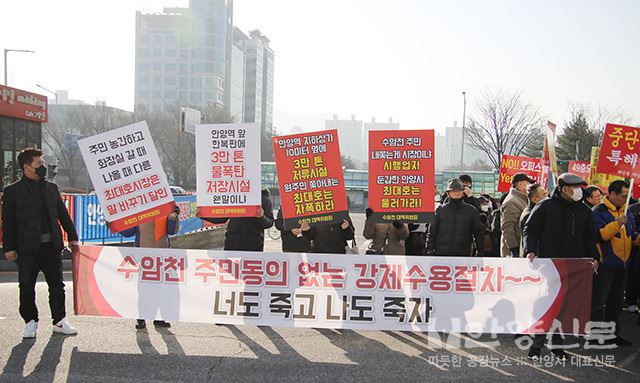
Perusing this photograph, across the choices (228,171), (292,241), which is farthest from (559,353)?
(228,171)

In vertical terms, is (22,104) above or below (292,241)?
above

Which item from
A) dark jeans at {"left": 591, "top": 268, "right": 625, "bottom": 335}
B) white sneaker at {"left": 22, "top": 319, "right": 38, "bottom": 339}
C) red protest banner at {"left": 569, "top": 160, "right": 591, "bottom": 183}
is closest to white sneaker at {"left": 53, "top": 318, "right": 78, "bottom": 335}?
white sneaker at {"left": 22, "top": 319, "right": 38, "bottom": 339}

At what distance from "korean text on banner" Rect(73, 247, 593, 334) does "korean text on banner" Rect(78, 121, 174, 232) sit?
0.47 meters

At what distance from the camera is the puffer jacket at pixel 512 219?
25.1ft

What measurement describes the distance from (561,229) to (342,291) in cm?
230

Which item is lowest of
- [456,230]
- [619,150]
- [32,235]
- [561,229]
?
[32,235]

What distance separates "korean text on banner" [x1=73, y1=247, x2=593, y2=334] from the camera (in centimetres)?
597

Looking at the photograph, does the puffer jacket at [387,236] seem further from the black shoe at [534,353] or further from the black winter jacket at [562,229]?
the black shoe at [534,353]

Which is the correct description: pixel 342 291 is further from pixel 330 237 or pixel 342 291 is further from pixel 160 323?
pixel 160 323

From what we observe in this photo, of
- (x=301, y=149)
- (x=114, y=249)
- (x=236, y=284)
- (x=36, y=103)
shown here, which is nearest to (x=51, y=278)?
(x=114, y=249)

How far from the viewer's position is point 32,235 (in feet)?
20.3

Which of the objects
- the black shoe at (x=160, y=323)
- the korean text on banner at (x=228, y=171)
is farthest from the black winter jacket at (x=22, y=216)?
the korean text on banner at (x=228, y=171)

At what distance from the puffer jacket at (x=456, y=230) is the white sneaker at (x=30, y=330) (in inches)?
176

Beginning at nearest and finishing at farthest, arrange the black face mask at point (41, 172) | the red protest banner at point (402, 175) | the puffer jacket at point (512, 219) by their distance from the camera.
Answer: the black face mask at point (41, 172) → the red protest banner at point (402, 175) → the puffer jacket at point (512, 219)
